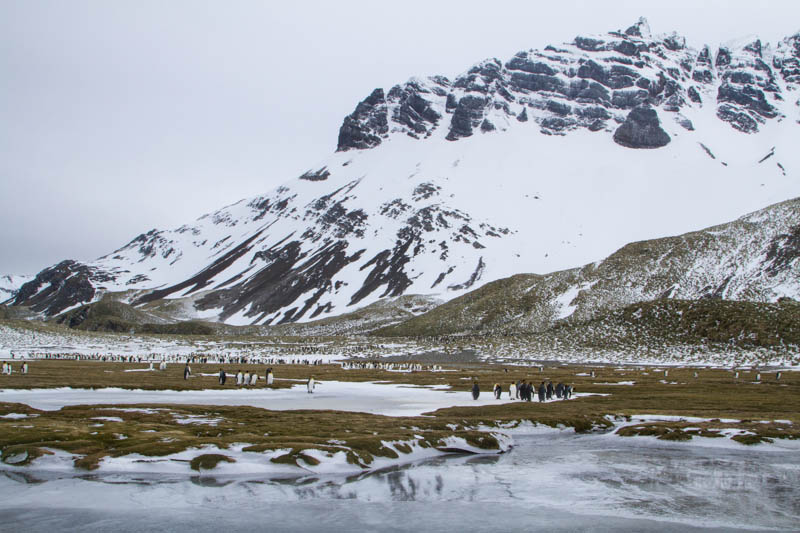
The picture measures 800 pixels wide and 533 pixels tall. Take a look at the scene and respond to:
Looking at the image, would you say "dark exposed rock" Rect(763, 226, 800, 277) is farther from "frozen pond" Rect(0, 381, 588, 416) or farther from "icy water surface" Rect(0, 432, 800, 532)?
"icy water surface" Rect(0, 432, 800, 532)

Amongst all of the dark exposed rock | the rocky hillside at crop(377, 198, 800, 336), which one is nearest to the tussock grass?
the rocky hillside at crop(377, 198, 800, 336)

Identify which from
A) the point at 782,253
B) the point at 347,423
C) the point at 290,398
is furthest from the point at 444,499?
the point at 782,253

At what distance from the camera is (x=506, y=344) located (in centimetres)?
11512

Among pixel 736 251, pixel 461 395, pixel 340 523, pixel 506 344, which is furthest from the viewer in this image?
pixel 736 251

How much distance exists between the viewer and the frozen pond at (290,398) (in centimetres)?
3709

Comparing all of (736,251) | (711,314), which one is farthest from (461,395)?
(736,251)

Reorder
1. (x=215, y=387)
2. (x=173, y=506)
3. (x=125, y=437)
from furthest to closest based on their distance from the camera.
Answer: (x=215, y=387) < (x=125, y=437) < (x=173, y=506)

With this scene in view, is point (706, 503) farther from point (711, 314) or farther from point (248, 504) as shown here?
point (711, 314)

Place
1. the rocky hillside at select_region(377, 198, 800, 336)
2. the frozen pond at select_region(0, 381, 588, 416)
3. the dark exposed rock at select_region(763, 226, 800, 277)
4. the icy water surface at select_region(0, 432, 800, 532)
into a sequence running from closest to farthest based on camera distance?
1. the icy water surface at select_region(0, 432, 800, 532)
2. the frozen pond at select_region(0, 381, 588, 416)
3. the dark exposed rock at select_region(763, 226, 800, 277)
4. the rocky hillside at select_region(377, 198, 800, 336)

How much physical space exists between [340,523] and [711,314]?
98.4 meters

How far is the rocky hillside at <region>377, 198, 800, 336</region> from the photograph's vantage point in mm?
118125

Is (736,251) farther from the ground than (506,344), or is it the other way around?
(736,251)

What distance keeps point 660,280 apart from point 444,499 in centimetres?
12907

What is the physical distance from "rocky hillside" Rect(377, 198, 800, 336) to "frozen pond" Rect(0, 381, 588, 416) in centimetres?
8335
